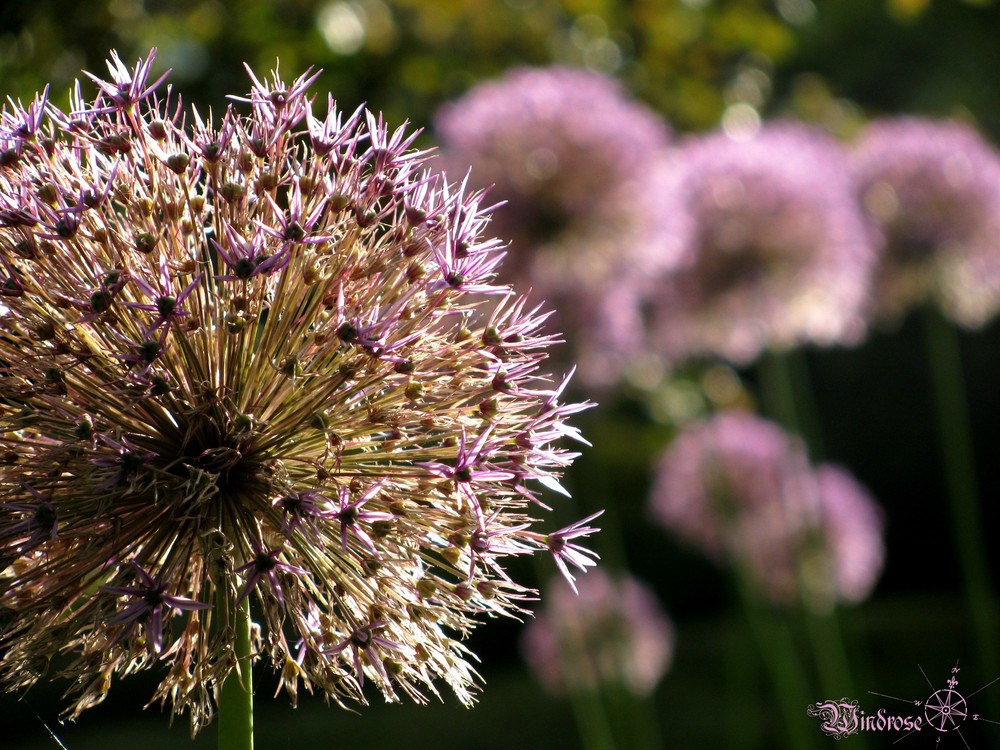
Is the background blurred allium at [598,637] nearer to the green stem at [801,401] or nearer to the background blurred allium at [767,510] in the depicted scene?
the background blurred allium at [767,510]

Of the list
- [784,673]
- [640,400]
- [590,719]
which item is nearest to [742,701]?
[640,400]

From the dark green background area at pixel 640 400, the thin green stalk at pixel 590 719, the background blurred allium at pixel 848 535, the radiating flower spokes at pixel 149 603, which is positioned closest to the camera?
the radiating flower spokes at pixel 149 603

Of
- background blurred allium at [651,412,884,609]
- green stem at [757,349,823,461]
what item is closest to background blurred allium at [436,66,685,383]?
background blurred allium at [651,412,884,609]

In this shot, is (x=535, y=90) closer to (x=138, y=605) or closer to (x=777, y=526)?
(x=777, y=526)

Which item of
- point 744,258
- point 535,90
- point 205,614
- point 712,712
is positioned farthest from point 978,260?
point 712,712

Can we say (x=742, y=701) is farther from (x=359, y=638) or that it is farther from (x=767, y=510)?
(x=359, y=638)

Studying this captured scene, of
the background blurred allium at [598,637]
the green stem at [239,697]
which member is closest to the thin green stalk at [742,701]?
the background blurred allium at [598,637]

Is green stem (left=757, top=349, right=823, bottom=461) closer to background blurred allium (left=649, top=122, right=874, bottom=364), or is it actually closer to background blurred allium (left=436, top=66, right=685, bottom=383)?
background blurred allium (left=649, top=122, right=874, bottom=364)
